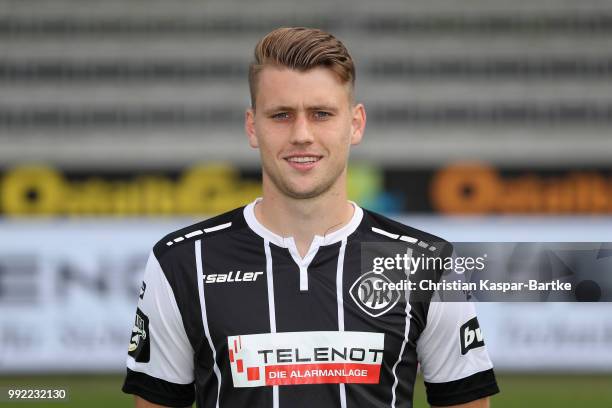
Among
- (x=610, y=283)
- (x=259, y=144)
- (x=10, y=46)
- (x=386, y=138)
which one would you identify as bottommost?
(x=610, y=283)

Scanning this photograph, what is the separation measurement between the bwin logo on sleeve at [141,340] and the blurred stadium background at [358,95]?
4221cm

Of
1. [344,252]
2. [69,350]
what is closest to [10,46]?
[69,350]

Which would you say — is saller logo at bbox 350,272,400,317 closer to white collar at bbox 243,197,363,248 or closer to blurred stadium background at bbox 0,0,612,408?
white collar at bbox 243,197,363,248

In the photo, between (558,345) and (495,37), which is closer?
(558,345)

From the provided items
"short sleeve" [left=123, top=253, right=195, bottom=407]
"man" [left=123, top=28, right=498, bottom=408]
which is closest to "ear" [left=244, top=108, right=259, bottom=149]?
"man" [left=123, top=28, right=498, bottom=408]

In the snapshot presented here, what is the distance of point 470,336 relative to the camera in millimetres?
3309

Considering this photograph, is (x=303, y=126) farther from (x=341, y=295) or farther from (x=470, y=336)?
(x=470, y=336)

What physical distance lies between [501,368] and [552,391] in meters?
1.22

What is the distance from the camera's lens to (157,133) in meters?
57.8

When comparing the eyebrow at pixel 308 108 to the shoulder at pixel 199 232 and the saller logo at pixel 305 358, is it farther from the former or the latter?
the saller logo at pixel 305 358

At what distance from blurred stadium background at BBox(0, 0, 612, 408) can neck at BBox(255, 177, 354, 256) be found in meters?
42.2

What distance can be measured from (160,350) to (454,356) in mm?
946

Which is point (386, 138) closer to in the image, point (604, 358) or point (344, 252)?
point (604, 358)

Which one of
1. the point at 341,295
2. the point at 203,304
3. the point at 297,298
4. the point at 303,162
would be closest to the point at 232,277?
the point at 203,304
